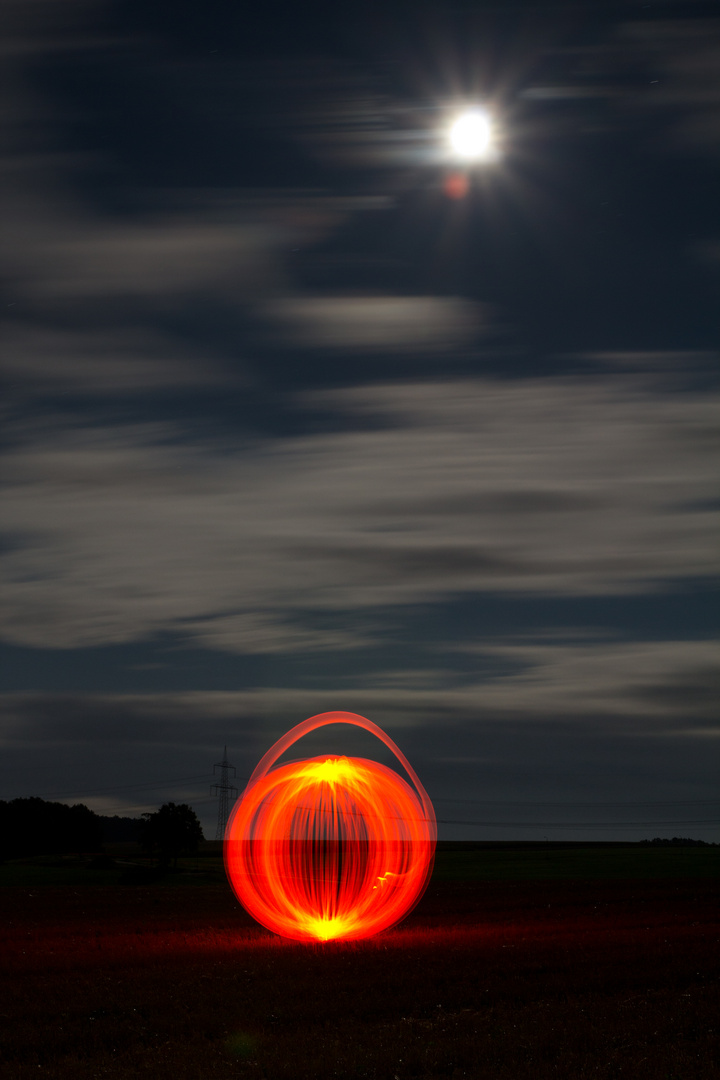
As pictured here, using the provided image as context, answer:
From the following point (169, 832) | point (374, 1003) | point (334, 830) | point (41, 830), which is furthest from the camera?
point (41, 830)

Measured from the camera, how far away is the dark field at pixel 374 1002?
522 inches

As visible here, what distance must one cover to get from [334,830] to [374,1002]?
11.1 meters

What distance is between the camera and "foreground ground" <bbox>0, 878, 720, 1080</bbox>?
13227mm

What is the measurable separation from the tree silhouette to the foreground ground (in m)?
47.7

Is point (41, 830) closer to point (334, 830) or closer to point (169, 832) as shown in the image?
point (169, 832)

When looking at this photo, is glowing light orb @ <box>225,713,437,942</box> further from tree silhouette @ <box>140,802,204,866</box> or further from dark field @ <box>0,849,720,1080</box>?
tree silhouette @ <box>140,802,204,866</box>

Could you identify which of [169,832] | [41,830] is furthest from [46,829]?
[169,832]

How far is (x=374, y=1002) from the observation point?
17.4m

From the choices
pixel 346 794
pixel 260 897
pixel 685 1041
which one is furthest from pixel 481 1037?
pixel 260 897

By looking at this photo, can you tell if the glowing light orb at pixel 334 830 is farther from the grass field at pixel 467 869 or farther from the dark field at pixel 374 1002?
the grass field at pixel 467 869

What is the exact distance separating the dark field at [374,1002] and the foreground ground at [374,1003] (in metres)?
0.05

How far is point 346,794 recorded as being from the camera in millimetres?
28453

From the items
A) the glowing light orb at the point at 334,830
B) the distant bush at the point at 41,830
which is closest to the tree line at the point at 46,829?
the distant bush at the point at 41,830

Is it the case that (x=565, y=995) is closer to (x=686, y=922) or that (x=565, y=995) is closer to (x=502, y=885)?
(x=686, y=922)
